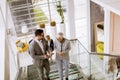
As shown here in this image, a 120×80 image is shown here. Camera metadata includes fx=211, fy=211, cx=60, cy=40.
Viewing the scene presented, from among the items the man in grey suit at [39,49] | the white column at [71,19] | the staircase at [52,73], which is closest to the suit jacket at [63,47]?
the man in grey suit at [39,49]

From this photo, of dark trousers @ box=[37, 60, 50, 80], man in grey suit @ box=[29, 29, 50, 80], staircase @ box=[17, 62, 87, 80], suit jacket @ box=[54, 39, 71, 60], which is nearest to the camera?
man in grey suit @ box=[29, 29, 50, 80]

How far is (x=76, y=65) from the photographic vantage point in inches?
276

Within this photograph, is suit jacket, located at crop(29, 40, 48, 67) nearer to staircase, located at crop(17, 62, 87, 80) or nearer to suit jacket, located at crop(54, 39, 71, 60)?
suit jacket, located at crop(54, 39, 71, 60)

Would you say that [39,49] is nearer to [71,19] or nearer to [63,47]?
[63,47]

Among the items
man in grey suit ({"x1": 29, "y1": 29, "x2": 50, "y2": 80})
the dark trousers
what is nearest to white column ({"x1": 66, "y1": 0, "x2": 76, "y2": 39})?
the dark trousers

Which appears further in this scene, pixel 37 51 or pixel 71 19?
pixel 71 19

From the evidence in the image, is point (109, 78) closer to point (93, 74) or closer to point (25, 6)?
point (93, 74)

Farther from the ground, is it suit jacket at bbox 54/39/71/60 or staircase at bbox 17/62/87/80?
suit jacket at bbox 54/39/71/60

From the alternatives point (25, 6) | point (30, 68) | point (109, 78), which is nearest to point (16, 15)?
point (25, 6)

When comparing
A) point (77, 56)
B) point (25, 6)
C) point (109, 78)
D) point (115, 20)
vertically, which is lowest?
point (109, 78)

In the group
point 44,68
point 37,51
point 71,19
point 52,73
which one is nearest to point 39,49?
point 37,51

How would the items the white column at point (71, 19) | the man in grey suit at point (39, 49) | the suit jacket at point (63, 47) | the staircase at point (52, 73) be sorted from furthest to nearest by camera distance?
the white column at point (71, 19)
the staircase at point (52, 73)
the suit jacket at point (63, 47)
the man in grey suit at point (39, 49)

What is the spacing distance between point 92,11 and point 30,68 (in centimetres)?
328

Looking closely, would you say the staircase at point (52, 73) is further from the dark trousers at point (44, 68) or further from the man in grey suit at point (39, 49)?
the man in grey suit at point (39, 49)
